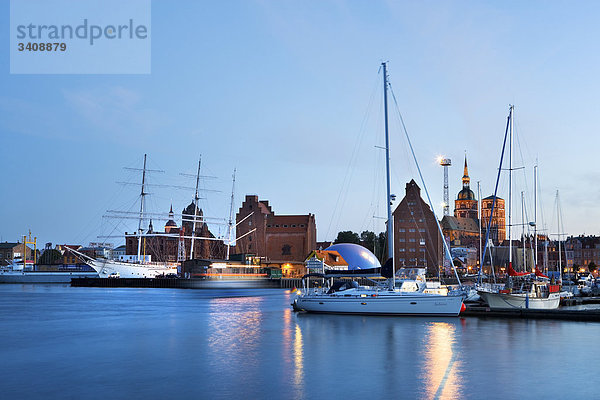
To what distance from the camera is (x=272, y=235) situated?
168625mm

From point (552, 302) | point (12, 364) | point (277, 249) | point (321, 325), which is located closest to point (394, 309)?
point (321, 325)

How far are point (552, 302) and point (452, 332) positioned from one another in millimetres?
21089

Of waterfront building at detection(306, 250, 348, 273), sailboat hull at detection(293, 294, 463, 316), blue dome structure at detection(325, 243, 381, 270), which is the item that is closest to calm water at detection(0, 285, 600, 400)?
sailboat hull at detection(293, 294, 463, 316)

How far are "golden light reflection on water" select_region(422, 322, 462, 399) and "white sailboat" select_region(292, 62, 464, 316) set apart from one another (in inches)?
280

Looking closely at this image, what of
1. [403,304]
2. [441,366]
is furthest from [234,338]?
[403,304]

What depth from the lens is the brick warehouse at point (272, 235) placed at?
6570 inches

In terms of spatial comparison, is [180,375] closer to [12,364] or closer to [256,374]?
[256,374]

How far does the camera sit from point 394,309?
1844 inches

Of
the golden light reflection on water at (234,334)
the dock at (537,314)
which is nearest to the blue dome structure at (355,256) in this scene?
the golden light reflection on water at (234,334)

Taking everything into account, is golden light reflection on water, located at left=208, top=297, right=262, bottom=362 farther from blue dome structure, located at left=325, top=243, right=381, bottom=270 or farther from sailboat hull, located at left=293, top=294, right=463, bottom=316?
blue dome structure, located at left=325, top=243, right=381, bottom=270

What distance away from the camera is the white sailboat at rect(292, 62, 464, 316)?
46469mm

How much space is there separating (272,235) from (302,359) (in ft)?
462

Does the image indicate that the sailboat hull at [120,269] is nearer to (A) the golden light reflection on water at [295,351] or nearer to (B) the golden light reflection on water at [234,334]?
(B) the golden light reflection on water at [234,334]

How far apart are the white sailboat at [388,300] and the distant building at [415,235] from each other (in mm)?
113908
